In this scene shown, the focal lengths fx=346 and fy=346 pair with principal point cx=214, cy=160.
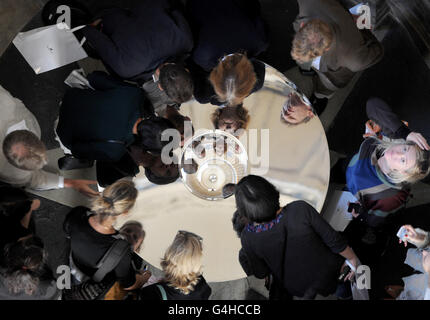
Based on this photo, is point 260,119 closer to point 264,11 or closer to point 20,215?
point 264,11

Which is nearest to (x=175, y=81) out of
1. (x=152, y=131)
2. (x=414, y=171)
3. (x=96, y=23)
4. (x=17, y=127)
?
(x=152, y=131)

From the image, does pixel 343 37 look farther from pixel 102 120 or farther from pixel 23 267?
pixel 23 267

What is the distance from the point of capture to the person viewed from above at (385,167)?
242 centimetres

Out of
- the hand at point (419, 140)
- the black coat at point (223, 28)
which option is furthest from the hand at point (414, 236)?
the black coat at point (223, 28)

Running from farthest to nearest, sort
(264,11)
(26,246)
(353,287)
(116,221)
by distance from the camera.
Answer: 1. (264,11)
2. (116,221)
3. (353,287)
4. (26,246)

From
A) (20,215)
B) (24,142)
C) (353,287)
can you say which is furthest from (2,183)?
(353,287)

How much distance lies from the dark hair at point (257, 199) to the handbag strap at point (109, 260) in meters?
1.06

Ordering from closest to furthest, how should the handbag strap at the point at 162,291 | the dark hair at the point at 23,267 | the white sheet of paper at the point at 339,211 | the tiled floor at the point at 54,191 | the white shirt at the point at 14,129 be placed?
1. the dark hair at the point at 23,267
2. the handbag strap at the point at 162,291
3. the white shirt at the point at 14,129
4. the white sheet of paper at the point at 339,211
5. the tiled floor at the point at 54,191

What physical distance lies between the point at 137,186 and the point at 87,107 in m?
0.76

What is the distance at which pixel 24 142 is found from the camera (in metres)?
2.57

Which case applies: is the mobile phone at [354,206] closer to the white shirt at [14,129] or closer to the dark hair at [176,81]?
the dark hair at [176,81]

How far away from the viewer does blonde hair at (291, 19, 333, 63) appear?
2.61 meters

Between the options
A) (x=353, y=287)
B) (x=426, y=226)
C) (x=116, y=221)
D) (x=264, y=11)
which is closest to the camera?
(x=353, y=287)

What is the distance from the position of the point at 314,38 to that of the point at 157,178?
1.69 m
